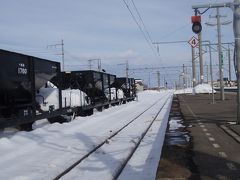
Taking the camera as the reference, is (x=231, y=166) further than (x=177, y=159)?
No

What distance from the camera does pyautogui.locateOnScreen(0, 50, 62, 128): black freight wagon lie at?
1672 centimetres

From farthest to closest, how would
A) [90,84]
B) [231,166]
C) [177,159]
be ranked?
[90,84] → [177,159] → [231,166]

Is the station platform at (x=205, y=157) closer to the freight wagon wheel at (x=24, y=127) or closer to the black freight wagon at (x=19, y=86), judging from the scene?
the black freight wagon at (x=19, y=86)

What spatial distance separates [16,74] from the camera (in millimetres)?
17656

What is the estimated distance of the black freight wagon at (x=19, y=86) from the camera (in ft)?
54.9

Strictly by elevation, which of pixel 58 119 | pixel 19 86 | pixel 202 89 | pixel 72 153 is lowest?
pixel 72 153

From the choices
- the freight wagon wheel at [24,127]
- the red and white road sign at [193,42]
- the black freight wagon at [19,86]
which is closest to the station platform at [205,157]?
the black freight wagon at [19,86]

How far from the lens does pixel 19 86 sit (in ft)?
59.4

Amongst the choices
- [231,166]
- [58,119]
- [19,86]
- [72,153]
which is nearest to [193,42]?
[58,119]

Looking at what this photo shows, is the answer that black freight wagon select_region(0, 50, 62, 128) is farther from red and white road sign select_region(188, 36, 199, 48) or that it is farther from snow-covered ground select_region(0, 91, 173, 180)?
red and white road sign select_region(188, 36, 199, 48)

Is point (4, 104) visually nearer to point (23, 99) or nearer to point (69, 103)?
point (23, 99)

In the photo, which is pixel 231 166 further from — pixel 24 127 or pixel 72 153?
pixel 24 127

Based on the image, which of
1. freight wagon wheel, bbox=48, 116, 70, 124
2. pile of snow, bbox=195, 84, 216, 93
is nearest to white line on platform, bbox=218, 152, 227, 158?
freight wagon wheel, bbox=48, 116, 70, 124

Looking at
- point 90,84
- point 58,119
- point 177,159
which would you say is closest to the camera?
point 177,159
